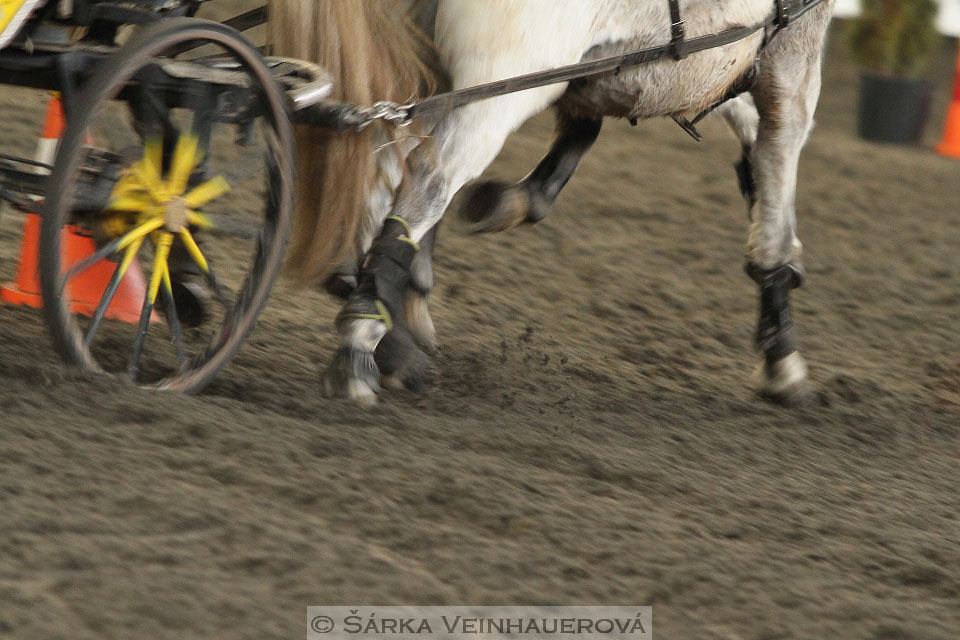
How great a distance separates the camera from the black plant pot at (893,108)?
340 inches

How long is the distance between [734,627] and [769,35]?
6.01ft

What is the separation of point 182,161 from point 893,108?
725cm

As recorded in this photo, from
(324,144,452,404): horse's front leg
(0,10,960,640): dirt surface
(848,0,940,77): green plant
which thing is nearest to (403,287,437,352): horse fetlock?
(0,10,960,640): dirt surface

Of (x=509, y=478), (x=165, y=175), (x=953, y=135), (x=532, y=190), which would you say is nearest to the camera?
(x=509, y=478)

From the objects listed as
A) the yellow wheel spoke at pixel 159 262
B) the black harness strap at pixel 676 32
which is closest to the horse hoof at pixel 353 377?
the yellow wheel spoke at pixel 159 262

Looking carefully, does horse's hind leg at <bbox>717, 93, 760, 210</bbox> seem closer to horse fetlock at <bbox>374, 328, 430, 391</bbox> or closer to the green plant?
horse fetlock at <bbox>374, 328, 430, 391</bbox>

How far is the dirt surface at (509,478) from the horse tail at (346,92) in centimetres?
42

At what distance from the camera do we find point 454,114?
2.81 meters

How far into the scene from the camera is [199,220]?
104 inches

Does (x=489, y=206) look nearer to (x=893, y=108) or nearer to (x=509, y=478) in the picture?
(x=509, y=478)

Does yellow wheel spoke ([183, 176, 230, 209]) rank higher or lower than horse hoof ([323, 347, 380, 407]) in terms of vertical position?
higher

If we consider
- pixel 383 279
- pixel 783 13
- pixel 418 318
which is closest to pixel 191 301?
pixel 383 279

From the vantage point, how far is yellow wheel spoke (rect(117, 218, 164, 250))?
250cm

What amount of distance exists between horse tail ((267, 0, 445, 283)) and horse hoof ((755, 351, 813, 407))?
4.98ft
